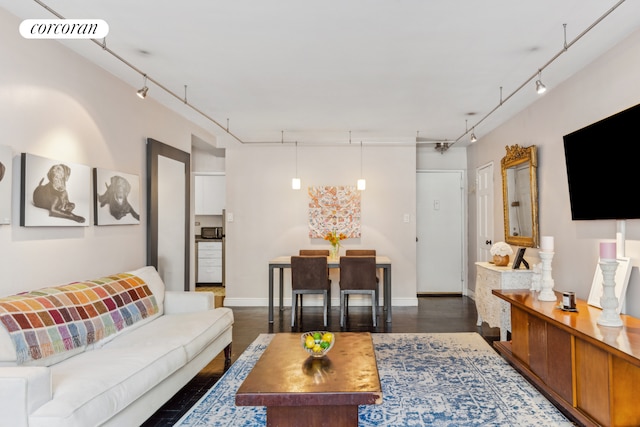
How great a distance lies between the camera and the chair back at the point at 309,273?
4.99 meters

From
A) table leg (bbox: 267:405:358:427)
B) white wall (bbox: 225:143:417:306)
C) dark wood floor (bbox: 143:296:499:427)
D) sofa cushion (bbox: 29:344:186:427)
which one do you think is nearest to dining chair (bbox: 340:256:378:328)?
dark wood floor (bbox: 143:296:499:427)

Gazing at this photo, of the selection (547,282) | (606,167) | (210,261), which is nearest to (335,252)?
(547,282)

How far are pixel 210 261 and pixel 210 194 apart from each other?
4.18 feet

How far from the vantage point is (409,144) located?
20.1 feet

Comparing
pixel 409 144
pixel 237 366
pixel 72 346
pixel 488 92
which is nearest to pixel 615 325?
pixel 488 92

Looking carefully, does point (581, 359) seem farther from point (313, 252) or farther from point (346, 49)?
point (313, 252)

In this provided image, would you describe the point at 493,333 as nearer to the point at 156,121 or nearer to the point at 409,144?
the point at 409,144

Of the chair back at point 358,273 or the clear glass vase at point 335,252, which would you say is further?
the clear glass vase at point 335,252

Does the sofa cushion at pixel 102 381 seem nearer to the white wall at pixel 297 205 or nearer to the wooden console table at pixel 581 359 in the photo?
the wooden console table at pixel 581 359

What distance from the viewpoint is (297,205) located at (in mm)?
6199

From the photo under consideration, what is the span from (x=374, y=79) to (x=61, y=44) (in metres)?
2.48

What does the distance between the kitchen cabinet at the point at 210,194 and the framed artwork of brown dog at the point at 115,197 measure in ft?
12.2

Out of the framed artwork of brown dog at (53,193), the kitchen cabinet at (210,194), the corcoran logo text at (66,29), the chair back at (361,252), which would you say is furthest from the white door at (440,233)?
the corcoran logo text at (66,29)

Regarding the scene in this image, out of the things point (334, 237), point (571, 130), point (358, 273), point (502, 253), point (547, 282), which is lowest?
point (358, 273)
